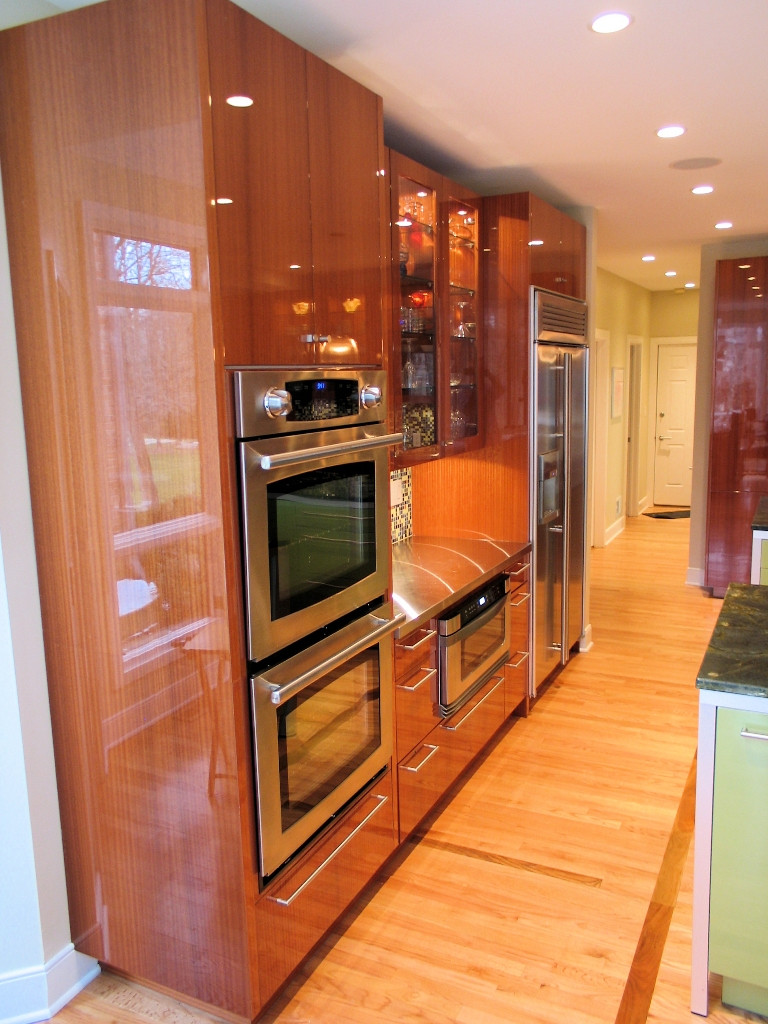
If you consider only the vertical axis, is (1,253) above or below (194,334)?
above

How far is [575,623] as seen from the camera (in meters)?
4.58

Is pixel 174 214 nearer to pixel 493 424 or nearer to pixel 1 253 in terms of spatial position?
pixel 1 253

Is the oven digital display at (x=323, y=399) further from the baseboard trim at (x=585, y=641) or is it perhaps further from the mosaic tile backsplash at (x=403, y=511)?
the baseboard trim at (x=585, y=641)

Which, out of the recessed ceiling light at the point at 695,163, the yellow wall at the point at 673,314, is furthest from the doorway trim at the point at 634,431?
the recessed ceiling light at the point at 695,163

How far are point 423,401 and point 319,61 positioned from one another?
1349 millimetres

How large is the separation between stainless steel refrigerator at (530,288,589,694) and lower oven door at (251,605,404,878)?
159 centimetres

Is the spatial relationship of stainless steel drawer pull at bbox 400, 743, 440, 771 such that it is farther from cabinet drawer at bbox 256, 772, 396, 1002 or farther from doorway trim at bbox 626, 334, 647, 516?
doorway trim at bbox 626, 334, 647, 516

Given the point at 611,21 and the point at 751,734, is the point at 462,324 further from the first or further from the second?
the point at 751,734

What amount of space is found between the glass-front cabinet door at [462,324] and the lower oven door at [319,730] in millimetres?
1315

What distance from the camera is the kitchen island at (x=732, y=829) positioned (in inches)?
73.3

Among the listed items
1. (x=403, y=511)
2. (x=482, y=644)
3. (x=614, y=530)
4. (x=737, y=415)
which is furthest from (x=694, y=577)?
(x=482, y=644)

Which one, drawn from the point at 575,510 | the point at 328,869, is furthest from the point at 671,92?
the point at 328,869

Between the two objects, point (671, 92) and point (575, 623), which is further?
point (575, 623)

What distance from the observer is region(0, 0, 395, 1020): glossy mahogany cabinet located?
5.52 feet
